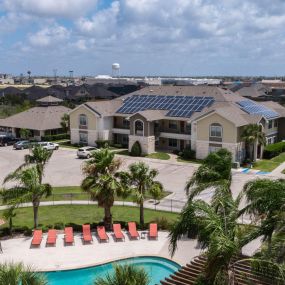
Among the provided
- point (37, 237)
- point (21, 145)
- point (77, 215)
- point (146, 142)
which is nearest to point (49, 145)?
point (21, 145)

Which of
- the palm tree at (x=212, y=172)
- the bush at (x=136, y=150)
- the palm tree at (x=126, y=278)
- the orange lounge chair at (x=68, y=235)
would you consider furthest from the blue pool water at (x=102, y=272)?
the bush at (x=136, y=150)

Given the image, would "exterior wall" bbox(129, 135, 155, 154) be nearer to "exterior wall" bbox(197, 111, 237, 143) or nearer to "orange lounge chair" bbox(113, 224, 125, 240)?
"exterior wall" bbox(197, 111, 237, 143)

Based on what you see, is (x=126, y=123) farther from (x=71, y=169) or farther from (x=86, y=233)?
(x=86, y=233)

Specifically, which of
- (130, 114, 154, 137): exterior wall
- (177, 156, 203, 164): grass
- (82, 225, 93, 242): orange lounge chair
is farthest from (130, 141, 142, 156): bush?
(82, 225, 93, 242): orange lounge chair

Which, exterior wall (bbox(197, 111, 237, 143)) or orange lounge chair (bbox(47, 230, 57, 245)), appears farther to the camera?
exterior wall (bbox(197, 111, 237, 143))

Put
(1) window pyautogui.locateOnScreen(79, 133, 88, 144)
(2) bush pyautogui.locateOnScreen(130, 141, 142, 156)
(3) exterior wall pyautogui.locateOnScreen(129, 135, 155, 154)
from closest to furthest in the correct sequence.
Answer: (2) bush pyautogui.locateOnScreen(130, 141, 142, 156), (3) exterior wall pyautogui.locateOnScreen(129, 135, 155, 154), (1) window pyautogui.locateOnScreen(79, 133, 88, 144)

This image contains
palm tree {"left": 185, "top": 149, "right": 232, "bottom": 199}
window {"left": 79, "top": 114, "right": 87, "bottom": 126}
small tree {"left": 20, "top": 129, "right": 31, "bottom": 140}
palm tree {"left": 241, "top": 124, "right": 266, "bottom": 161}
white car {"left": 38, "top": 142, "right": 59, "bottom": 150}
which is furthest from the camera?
small tree {"left": 20, "top": 129, "right": 31, "bottom": 140}

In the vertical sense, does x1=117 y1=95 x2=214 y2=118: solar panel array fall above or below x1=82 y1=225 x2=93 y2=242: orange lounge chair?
above

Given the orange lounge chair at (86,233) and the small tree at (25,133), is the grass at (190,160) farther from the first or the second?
the small tree at (25,133)
